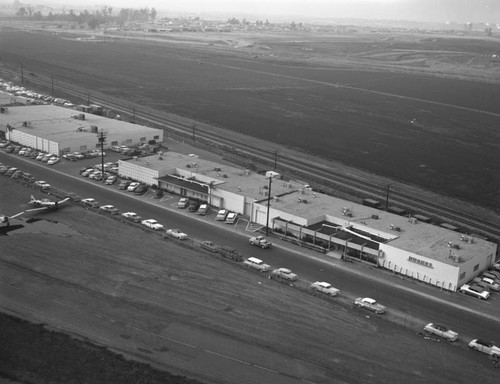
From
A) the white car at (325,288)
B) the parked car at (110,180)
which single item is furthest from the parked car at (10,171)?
the white car at (325,288)

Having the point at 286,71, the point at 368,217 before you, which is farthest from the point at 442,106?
the point at 368,217

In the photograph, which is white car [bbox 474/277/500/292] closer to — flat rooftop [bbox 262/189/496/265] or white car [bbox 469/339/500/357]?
flat rooftop [bbox 262/189/496/265]

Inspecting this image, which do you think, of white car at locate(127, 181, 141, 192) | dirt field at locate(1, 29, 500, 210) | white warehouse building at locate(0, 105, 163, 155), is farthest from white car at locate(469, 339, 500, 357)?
white warehouse building at locate(0, 105, 163, 155)

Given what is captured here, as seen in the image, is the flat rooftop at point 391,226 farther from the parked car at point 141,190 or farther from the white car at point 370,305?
the parked car at point 141,190

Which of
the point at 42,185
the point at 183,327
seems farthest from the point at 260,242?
the point at 42,185

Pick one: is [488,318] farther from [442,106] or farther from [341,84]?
[341,84]

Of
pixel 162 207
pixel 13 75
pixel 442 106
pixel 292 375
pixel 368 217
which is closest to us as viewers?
pixel 292 375
